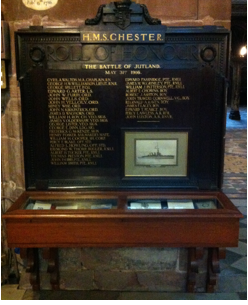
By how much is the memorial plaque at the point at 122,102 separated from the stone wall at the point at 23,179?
155 millimetres

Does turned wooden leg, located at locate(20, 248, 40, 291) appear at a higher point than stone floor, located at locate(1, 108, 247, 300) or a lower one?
higher

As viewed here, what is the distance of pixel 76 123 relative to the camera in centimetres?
277

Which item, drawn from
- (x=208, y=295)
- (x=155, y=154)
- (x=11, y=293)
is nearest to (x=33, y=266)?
(x=11, y=293)

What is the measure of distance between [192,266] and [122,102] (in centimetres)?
139

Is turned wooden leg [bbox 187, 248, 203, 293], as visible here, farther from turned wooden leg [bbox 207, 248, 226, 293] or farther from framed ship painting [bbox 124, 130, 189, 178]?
framed ship painting [bbox 124, 130, 189, 178]

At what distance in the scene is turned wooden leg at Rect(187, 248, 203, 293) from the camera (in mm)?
2577

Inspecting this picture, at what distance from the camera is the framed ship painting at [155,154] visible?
110 inches

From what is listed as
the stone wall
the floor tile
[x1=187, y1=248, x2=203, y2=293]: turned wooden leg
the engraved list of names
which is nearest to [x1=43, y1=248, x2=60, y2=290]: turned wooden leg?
the stone wall

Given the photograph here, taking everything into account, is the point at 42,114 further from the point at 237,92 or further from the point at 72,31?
the point at 237,92

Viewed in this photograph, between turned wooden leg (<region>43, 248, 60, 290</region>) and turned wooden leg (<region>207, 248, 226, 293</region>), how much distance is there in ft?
4.06

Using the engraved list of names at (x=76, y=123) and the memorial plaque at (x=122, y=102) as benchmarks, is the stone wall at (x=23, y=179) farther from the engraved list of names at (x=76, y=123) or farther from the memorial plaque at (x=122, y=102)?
the engraved list of names at (x=76, y=123)

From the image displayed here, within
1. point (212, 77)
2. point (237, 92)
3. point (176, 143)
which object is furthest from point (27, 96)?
point (237, 92)

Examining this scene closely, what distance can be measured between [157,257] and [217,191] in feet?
2.41

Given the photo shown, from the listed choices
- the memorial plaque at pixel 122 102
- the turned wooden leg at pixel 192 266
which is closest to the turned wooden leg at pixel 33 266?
the memorial plaque at pixel 122 102
